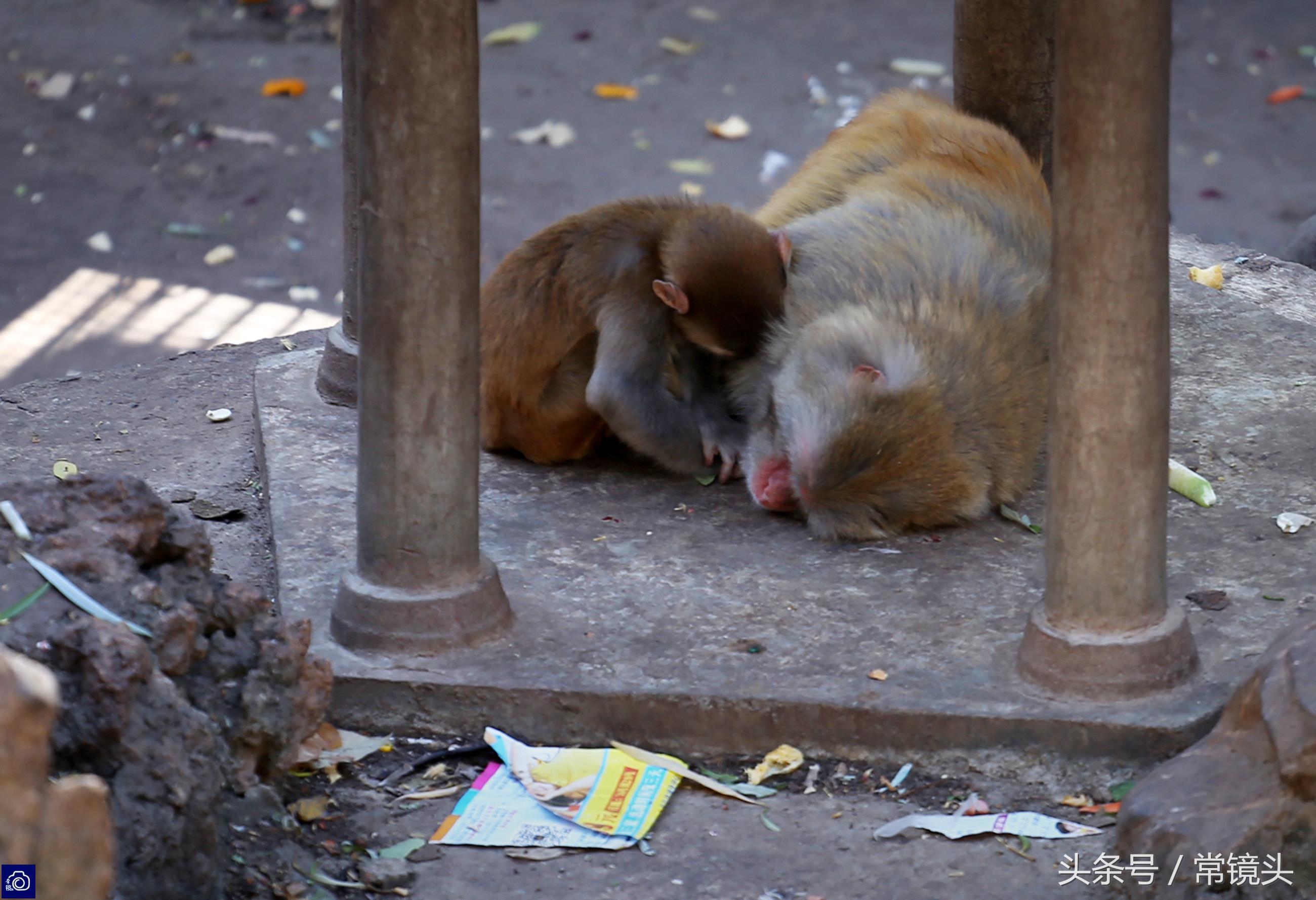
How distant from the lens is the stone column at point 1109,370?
9.56 ft

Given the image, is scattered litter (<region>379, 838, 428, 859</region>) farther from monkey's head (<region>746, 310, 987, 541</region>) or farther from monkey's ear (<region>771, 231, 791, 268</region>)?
monkey's ear (<region>771, 231, 791, 268</region>)

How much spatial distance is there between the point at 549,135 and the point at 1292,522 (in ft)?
22.4

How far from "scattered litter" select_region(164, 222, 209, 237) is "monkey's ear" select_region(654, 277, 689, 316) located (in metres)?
5.13

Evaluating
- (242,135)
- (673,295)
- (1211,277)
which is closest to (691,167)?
(242,135)

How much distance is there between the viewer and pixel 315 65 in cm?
1077

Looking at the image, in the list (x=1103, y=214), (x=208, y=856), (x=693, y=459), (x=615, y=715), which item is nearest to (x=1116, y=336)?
(x=1103, y=214)

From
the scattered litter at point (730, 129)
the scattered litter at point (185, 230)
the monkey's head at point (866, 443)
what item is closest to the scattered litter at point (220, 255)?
the scattered litter at point (185, 230)

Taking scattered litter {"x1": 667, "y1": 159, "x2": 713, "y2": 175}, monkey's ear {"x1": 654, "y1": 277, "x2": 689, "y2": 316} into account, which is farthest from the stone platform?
scattered litter {"x1": 667, "y1": 159, "x2": 713, "y2": 175}

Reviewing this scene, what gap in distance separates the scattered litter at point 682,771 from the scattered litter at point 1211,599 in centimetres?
114

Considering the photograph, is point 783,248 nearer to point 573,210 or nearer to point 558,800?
point 558,800

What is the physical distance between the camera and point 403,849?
10.1 feet

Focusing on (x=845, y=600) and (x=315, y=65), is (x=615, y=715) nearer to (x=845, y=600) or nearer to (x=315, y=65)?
(x=845, y=600)

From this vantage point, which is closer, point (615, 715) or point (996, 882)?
point (996, 882)

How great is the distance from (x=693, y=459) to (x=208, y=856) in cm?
200
